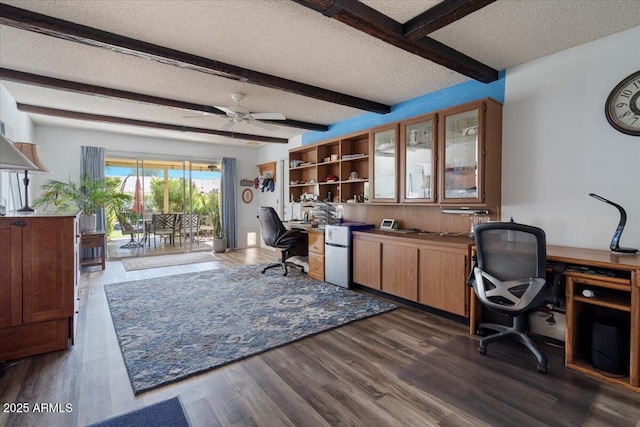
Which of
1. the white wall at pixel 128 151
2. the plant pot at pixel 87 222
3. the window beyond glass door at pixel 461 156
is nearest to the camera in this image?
the window beyond glass door at pixel 461 156

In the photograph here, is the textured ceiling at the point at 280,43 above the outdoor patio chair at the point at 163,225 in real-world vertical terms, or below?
above

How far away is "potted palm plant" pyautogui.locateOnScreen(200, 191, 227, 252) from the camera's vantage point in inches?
283

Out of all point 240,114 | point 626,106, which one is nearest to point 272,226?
point 240,114

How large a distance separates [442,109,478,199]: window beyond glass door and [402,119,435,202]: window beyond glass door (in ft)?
0.60

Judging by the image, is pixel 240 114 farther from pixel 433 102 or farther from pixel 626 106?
pixel 626 106

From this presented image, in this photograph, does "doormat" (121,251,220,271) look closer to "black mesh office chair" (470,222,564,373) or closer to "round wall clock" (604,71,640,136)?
"black mesh office chair" (470,222,564,373)

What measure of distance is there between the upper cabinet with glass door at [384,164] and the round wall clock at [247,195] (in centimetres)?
451

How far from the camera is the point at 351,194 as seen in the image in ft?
16.6

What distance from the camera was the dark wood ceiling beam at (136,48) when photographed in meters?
2.18

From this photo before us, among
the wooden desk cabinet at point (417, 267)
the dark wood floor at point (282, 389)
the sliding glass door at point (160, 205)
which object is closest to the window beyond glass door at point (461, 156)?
the wooden desk cabinet at point (417, 267)

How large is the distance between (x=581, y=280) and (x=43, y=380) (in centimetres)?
379

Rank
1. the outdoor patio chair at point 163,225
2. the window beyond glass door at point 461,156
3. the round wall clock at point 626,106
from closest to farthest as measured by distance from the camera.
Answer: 1. the round wall clock at point 626,106
2. the window beyond glass door at point 461,156
3. the outdoor patio chair at point 163,225

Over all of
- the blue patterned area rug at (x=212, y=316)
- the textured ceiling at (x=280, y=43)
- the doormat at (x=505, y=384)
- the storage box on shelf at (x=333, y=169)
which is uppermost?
the textured ceiling at (x=280, y=43)

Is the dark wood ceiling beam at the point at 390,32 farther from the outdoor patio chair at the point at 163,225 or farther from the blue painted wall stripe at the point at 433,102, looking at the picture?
the outdoor patio chair at the point at 163,225
